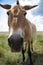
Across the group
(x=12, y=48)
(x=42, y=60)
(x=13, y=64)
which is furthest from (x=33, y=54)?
(x=12, y=48)

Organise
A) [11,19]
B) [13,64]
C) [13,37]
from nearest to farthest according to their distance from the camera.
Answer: [13,37]
[11,19]
[13,64]

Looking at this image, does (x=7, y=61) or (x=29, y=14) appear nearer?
(x=7, y=61)

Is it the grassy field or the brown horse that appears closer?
the brown horse

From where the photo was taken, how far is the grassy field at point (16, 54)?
1.67m

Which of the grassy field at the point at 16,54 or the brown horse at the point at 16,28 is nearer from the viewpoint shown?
the brown horse at the point at 16,28

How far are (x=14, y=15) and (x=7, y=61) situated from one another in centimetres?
47

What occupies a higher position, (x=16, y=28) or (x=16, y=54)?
(x=16, y=28)

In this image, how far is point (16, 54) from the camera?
1789 mm

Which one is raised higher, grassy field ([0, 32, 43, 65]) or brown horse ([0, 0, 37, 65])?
brown horse ([0, 0, 37, 65])

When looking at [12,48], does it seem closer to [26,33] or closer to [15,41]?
[15,41]

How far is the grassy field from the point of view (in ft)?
5.47

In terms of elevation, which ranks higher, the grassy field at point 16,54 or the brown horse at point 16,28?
Result: the brown horse at point 16,28

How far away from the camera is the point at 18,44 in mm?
1354

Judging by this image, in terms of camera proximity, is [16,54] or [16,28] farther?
[16,54]
